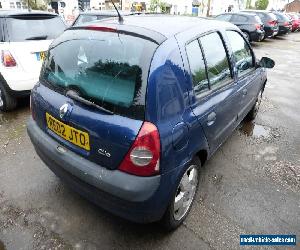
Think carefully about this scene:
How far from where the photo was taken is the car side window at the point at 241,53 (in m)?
3.51

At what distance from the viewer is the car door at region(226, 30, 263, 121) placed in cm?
352

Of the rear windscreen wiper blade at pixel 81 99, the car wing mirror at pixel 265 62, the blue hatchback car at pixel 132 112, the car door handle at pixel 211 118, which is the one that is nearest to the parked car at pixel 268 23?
the car wing mirror at pixel 265 62

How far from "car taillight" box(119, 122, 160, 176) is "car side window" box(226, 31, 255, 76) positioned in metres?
1.86

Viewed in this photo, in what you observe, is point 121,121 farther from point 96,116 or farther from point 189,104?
point 189,104

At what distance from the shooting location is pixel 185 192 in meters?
2.75

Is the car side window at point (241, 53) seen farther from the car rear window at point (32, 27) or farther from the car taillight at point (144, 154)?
the car rear window at point (32, 27)

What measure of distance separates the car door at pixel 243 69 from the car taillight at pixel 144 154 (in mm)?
1780

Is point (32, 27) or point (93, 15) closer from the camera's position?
point (32, 27)

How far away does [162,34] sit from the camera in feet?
7.73

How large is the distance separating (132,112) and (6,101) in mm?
3556

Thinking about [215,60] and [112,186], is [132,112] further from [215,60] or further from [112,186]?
[215,60]

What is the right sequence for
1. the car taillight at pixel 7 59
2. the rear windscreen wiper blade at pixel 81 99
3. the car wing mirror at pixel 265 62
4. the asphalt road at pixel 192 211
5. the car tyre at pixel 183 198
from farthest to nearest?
the car taillight at pixel 7 59 < the car wing mirror at pixel 265 62 < the asphalt road at pixel 192 211 < the car tyre at pixel 183 198 < the rear windscreen wiper blade at pixel 81 99

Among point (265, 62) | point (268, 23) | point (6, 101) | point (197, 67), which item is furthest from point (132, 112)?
point (268, 23)

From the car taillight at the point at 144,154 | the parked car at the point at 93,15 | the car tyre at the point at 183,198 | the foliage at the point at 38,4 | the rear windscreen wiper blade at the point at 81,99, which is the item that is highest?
the foliage at the point at 38,4
